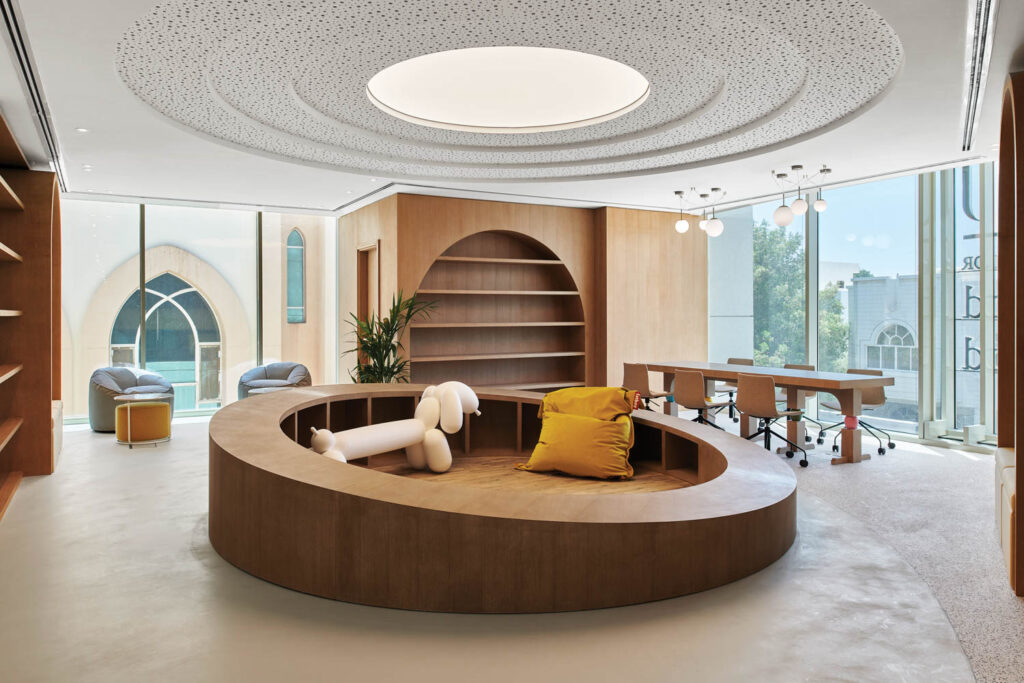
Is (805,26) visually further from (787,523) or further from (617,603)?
(617,603)

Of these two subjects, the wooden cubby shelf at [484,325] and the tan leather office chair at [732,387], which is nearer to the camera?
the wooden cubby shelf at [484,325]

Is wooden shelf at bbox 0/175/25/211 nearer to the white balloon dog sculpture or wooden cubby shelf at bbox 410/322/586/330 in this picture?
the white balloon dog sculpture

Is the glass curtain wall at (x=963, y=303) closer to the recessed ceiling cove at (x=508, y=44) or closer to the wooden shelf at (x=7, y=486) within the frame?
the recessed ceiling cove at (x=508, y=44)

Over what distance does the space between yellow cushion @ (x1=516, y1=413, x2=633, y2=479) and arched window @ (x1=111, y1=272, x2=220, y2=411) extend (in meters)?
6.50

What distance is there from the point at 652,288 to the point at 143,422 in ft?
20.1

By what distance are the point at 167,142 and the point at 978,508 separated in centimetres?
636

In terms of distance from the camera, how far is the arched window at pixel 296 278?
381 inches

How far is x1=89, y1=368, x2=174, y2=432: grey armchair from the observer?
7508 mm

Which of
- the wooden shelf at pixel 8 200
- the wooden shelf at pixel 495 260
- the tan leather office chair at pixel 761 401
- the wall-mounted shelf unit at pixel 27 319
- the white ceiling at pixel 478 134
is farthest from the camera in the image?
the wooden shelf at pixel 495 260

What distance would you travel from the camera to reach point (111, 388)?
7.65 m

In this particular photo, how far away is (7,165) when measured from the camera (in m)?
5.34

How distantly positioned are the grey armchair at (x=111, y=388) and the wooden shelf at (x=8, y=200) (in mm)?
2709

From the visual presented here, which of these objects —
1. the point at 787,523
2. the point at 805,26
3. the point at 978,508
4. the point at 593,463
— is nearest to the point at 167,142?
the point at 593,463

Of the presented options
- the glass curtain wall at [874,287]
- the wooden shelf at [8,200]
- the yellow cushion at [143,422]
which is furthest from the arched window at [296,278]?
the glass curtain wall at [874,287]
